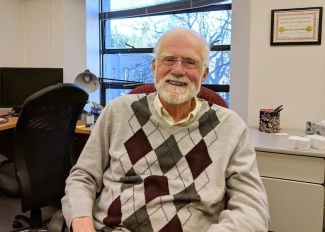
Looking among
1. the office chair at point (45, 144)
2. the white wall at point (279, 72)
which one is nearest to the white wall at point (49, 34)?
the office chair at point (45, 144)

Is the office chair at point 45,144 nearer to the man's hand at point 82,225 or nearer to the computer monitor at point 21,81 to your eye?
the man's hand at point 82,225

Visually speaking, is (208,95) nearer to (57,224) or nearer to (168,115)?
(168,115)

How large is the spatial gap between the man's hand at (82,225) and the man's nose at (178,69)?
0.67m

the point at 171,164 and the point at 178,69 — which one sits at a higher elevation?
the point at 178,69

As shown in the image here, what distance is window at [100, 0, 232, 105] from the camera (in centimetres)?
283

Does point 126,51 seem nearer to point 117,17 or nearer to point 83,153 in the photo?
point 117,17

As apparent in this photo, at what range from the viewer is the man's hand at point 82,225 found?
1.10m

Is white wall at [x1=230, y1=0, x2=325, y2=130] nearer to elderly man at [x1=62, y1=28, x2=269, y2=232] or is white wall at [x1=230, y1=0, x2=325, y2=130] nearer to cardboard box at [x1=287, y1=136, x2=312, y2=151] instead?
cardboard box at [x1=287, y1=136, x2=312, y2=151]

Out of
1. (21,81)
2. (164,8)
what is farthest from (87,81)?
(164,8)

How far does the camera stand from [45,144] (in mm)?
1779

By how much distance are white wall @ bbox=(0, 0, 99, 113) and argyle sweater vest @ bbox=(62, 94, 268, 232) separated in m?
2.05

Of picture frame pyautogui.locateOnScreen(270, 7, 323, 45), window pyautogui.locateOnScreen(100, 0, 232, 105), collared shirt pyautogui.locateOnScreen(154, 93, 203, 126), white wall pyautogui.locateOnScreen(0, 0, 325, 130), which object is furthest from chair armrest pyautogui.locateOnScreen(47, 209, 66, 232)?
window pyautogui.locateOnScreen(100, 0, 232, 105)

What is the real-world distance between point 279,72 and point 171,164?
133cm

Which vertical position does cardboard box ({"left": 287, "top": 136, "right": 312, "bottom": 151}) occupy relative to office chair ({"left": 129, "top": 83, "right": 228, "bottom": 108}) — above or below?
below
